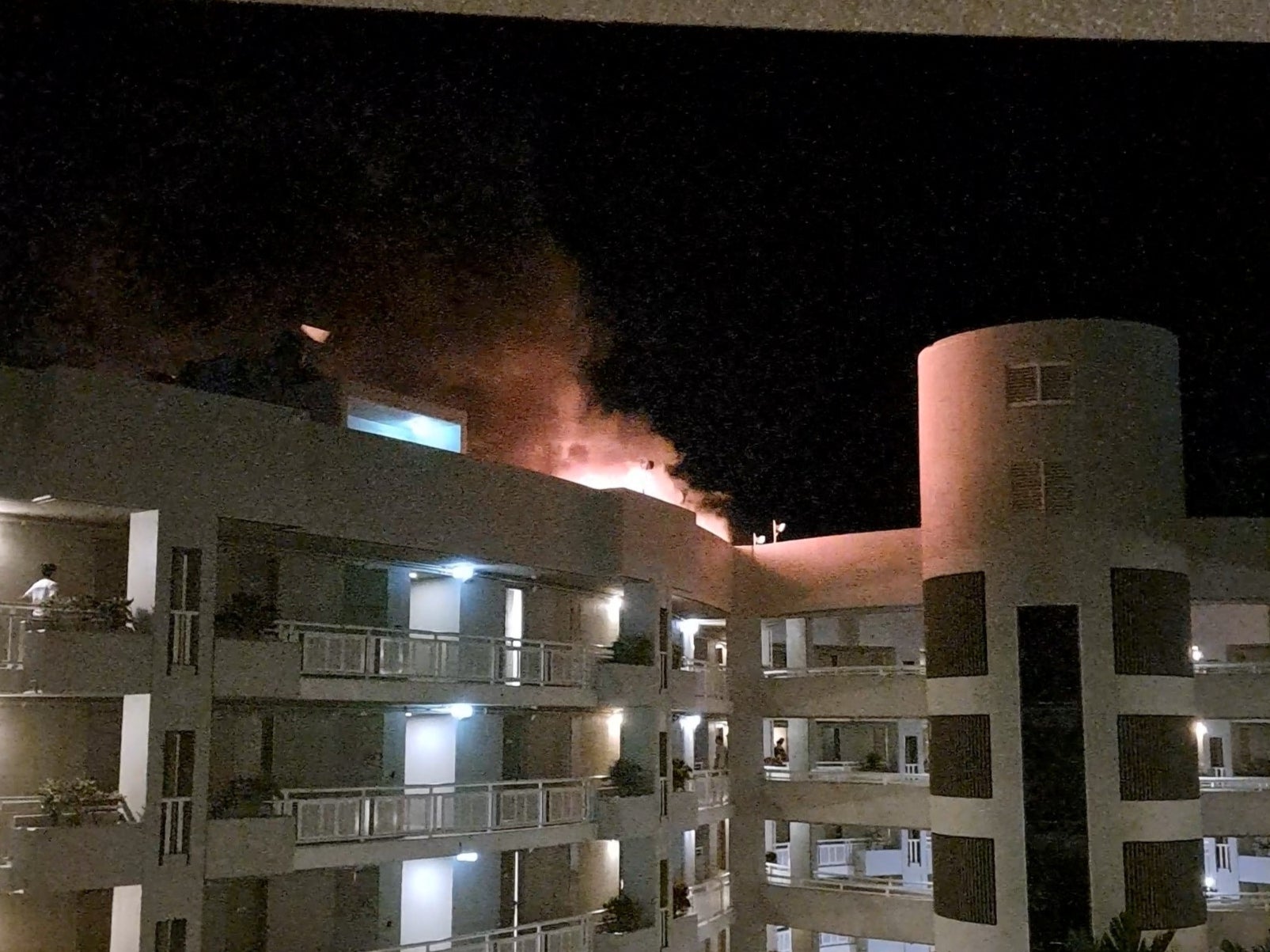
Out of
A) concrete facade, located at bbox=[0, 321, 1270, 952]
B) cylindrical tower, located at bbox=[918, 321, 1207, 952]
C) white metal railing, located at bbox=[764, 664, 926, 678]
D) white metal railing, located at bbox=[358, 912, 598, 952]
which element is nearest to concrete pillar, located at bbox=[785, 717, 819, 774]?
concrete facade, located at bbox=[0, 321, 1270, 952]

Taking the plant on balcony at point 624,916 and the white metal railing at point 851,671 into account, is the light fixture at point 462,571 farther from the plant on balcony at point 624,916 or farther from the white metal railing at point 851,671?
the white metal railing at point 851,671

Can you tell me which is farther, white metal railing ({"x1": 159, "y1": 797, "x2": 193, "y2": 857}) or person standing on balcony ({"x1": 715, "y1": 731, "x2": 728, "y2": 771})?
person standing on balcony ({"x1": 715, "y1": 731, "x2": 728, "y2": 771})

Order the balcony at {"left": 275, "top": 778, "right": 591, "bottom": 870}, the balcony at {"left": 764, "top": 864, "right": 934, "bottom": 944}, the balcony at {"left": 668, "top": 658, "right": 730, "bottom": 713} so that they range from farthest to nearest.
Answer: the balcony at {"left": 764, "top": 864, "right": 934, "bottom": 944} → the balcony at {"left": 668, "top": 658, "right": 730, "bottom": 713} → the balcony at {"left": 275, "top": 778, "right": 591, "bottom": 870}

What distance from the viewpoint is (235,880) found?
19.5 metres

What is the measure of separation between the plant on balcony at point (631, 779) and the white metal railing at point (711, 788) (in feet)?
12.9

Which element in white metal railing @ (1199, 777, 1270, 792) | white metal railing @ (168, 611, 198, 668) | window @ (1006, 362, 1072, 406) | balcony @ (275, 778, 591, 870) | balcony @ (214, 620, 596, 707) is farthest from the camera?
white metal railing @ (1199, 777, 1270, 792)

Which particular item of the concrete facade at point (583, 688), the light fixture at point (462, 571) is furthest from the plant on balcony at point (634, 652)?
the light fixture at point (462, 571)

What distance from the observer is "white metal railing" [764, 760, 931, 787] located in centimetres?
3150

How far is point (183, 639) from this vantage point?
57.1 feet

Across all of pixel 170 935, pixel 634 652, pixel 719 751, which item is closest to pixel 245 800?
pixel 170 935

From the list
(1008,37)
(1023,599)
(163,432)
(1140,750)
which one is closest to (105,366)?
(163,432)

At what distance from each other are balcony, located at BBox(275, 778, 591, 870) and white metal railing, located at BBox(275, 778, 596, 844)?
0.01m

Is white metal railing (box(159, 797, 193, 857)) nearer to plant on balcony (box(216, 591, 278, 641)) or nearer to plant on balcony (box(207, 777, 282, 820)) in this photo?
plant on balcony (box(207, 777, 282, 820))

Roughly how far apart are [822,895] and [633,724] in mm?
8737
